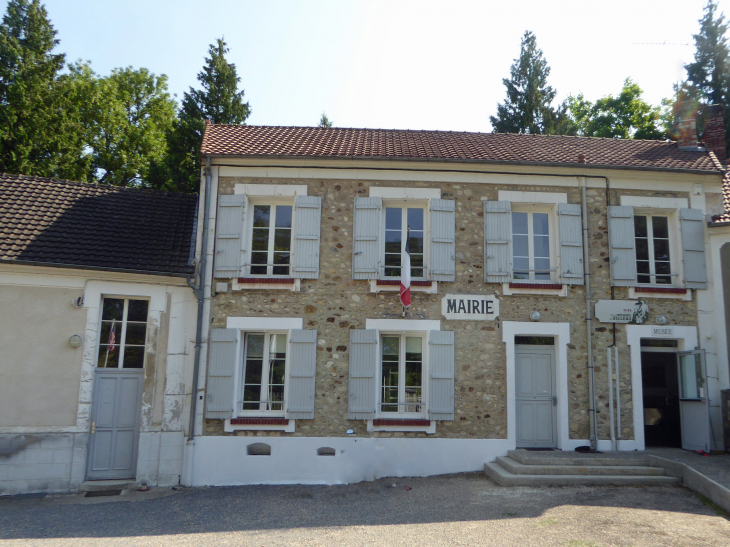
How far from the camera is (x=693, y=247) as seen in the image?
31.8 feet

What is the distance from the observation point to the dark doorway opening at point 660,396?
9.99m

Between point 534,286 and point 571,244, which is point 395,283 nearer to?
point 534,286

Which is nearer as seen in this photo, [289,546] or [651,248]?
[289,546]

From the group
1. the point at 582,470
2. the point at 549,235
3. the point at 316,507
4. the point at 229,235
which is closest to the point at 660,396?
the point at 582,470

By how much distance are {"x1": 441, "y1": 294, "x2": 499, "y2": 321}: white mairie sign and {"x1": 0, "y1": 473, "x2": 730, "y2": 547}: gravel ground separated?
263 centimetres

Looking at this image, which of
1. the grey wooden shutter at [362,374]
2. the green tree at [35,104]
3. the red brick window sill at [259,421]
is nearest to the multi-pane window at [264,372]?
the red brick window sill at [259,421]

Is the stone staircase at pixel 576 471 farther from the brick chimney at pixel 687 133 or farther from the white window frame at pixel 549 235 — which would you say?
the brick chimney at pixel 687 133

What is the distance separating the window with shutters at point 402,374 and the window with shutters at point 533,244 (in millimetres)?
2177

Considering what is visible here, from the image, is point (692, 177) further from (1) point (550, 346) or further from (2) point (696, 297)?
(1) point (550, 346)

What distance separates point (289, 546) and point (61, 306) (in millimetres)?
5674

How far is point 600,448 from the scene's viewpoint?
9102mm

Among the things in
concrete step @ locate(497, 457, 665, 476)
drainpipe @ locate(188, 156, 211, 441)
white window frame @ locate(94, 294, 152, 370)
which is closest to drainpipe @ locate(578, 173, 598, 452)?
concrete step @ locate(497, 457, 665, 476)

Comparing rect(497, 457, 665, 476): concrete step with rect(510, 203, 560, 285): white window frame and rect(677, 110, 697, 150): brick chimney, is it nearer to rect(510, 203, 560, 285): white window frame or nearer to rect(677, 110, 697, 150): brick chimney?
rect(510, 203, 560, 285): white window frame

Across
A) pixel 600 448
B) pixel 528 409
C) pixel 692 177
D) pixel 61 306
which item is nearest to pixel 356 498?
pixel 528 409
